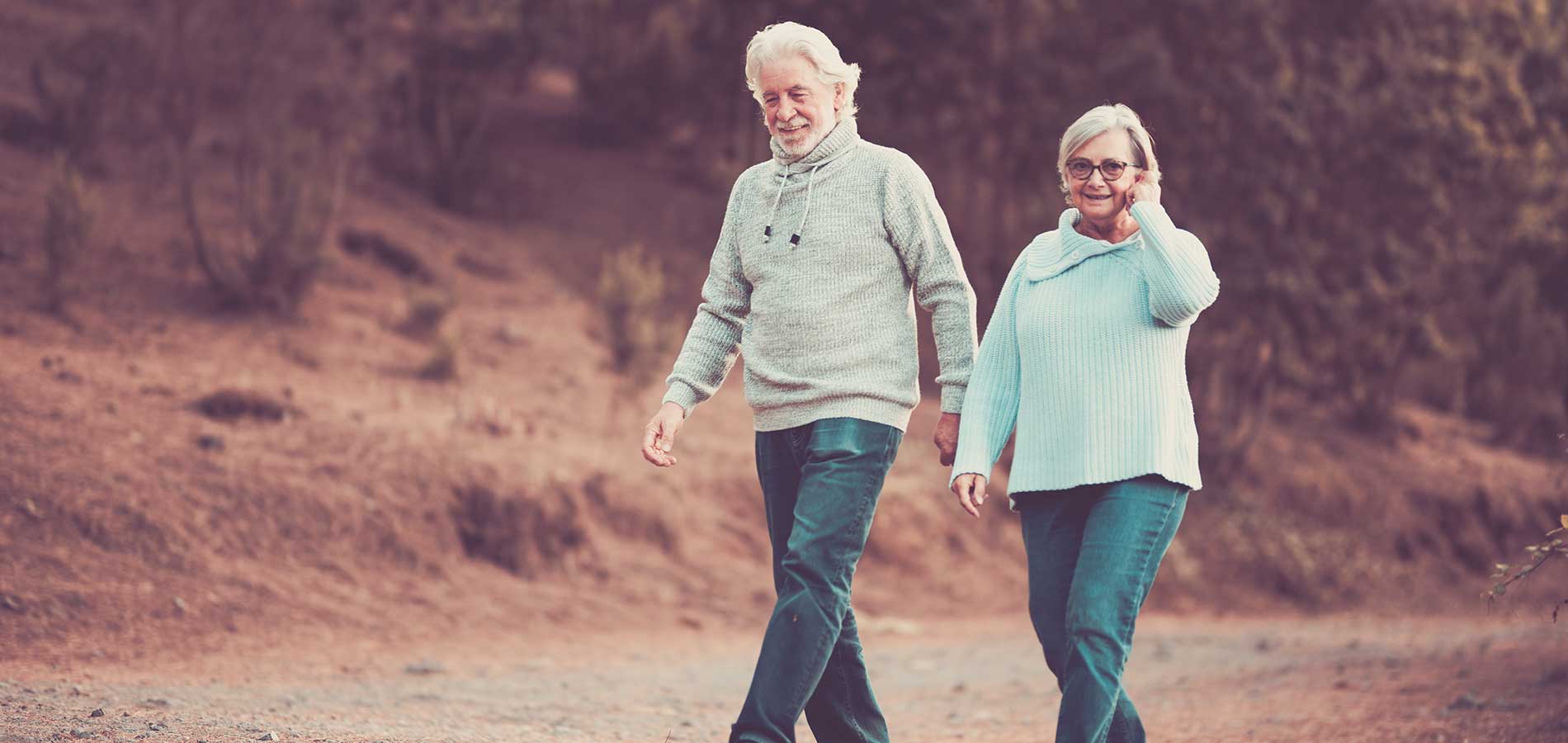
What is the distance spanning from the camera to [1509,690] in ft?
22.6

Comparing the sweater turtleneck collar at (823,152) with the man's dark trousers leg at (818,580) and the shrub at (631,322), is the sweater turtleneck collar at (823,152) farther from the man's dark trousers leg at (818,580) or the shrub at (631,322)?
the shrub at (631,322)

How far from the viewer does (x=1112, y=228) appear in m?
3.92

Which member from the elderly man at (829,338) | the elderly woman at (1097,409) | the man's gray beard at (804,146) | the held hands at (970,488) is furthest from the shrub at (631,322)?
the held hands at (970,488)

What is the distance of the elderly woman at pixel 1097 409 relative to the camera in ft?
12.0

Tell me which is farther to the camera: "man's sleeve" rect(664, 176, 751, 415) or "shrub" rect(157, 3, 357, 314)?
"shrub" rect(157, 3, 357, 314)

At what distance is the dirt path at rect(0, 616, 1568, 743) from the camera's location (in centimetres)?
555

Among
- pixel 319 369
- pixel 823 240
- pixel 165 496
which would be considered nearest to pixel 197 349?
pixel 319 369

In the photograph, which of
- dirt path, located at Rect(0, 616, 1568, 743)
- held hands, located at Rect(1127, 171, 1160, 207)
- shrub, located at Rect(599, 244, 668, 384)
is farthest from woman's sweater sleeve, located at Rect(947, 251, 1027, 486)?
shrub, located at Rect(599, 244, 668, 384)

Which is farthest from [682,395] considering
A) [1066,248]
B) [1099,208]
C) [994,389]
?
[1099,208]

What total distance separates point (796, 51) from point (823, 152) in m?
0.29

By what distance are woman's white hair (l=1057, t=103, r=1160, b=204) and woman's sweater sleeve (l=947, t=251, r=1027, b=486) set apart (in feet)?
1.13

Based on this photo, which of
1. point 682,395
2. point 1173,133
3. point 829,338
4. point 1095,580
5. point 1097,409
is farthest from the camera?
point 1173,133

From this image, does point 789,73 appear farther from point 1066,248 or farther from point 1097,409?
point 1097,409

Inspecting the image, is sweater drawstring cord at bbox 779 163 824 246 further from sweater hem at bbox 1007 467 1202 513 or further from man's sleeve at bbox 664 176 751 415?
sweater hem at bbox 1007 467 1202 513
